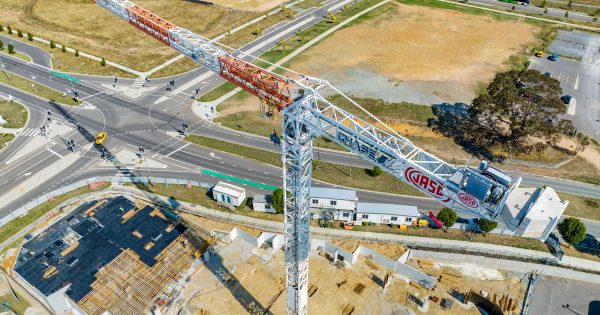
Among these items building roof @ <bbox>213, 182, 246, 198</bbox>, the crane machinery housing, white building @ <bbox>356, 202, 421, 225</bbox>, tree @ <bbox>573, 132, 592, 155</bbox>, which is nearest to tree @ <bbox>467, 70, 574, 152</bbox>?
tree @ <bbox>573, 132, 592, 155</bbox>

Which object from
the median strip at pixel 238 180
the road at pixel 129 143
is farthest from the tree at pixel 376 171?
the median strip at pixel 238 180

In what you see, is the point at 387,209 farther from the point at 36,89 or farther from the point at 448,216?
the point at 36,89

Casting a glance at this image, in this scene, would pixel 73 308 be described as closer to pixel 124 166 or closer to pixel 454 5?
pixel 124 166

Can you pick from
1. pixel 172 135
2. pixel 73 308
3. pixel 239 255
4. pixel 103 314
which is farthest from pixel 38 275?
pixel 172 135

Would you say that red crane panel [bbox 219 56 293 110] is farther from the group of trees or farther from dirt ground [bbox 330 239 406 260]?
the group of trees

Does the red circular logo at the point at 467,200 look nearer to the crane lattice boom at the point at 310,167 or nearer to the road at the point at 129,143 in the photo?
the crane lattice boom at the point at 310,167
